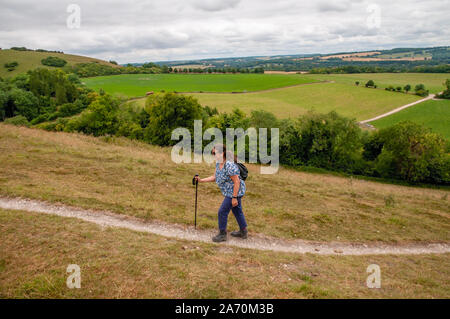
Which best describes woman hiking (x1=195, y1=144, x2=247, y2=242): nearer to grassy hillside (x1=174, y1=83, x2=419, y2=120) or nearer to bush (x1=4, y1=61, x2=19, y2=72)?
grassy hillside (x1=174, y1=83, x2=419, y2=120)

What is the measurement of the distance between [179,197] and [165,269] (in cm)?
640

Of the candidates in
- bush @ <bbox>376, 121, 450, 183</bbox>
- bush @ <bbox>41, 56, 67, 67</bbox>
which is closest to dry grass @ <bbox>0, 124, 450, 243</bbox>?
bush @ <bbox>376, 121, 450, 183</bbox>

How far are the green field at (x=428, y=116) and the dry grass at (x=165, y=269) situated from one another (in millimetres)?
61828

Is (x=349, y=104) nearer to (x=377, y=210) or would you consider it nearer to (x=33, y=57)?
(x=377, y=210)

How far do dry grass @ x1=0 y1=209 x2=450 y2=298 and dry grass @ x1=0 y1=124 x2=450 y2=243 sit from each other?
2.00m

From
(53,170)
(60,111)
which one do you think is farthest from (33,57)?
(53,170)

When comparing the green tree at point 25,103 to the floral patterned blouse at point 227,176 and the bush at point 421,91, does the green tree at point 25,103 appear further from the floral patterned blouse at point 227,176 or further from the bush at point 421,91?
the bush at point 421,91

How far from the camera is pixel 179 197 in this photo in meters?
12.8

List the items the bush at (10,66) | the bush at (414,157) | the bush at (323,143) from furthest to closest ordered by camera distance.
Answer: the bush at (10,66), the bush at (323,143), the bush at (414,157)

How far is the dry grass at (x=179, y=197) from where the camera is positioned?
35.2 ft

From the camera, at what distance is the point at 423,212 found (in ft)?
51.7

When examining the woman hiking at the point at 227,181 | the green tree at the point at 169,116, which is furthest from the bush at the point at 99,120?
the woman hiking at the point at 227,181

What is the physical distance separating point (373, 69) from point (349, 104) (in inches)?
3164

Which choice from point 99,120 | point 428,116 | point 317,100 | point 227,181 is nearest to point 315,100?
point 317,100
